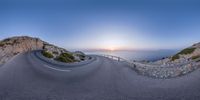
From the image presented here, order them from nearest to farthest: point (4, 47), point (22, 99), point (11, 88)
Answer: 1. point (22, 99)
2. point (11, 88)
3. point (4, 47)

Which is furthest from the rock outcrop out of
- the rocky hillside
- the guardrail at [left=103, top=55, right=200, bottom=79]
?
the guardrail at [left=103, top=55, right=200, bottom=79]

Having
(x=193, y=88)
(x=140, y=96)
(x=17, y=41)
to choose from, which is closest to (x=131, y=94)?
(x=140, y=96)

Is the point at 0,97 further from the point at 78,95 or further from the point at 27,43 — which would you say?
the point at 27,43

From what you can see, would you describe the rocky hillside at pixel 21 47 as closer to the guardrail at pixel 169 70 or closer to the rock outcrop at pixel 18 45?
the rock outcrop at pixel 18 45

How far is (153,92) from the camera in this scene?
496 inches

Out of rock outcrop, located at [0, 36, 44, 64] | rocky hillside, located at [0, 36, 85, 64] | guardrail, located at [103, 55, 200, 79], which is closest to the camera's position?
guardrail, located at [103, 55, 200, 79]

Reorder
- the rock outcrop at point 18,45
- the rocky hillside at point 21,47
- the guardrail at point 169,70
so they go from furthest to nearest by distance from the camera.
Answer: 1. the rock outcrop at point 18,45
2. the rocky hillside at point 21,47
3. the guardrail at point 169,70

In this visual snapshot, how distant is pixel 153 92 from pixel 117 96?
194 cm

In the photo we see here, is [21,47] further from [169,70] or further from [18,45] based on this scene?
[169,70]

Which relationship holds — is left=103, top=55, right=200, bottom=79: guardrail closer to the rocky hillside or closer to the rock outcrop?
the rocky hillside

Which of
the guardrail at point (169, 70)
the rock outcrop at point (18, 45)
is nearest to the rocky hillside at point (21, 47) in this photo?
the rock outcrop at point (18, 45)

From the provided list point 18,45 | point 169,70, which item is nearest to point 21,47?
point 18,45

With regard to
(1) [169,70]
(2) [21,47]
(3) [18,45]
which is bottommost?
(1) [169,70]

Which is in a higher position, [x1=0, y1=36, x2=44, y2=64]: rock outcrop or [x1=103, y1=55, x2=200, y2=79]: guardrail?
[x1=0, y1=36, x2=44, y2=64]: rock outcrop
